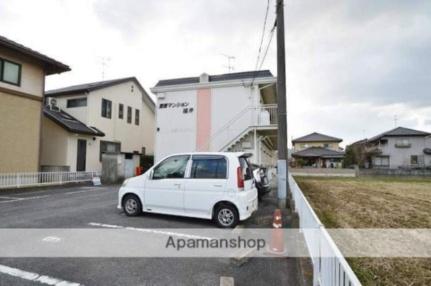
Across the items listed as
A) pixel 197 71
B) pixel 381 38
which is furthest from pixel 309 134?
pixel 381 38

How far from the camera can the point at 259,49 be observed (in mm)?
10203

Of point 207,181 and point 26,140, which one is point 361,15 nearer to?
point 207,181

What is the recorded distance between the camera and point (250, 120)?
14531 mm

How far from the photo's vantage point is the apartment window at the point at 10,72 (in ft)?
35.8

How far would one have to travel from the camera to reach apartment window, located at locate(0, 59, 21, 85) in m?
10.9

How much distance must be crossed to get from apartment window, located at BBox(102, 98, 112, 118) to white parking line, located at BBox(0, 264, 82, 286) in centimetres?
1566

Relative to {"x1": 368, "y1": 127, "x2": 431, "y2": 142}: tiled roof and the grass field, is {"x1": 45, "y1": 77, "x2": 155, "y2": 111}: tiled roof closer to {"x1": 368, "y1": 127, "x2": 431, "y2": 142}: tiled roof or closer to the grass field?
the grass field

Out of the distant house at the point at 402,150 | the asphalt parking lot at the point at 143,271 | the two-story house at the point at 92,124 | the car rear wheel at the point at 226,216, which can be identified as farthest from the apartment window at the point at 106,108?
the distant house at the point at 402,150

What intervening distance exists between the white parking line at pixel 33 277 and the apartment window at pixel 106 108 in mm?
15661

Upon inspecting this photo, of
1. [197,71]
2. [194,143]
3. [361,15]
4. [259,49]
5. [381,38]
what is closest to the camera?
[361,15]

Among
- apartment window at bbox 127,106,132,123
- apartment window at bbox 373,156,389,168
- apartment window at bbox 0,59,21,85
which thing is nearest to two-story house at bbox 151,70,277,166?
apartment window at bbox 127,106,132,123

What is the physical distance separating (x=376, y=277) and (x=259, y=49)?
8.87 meters

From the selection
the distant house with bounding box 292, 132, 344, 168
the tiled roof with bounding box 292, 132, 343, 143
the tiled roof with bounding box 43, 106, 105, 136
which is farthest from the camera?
the tiled roof with bounding box 292, 132, 343, 143

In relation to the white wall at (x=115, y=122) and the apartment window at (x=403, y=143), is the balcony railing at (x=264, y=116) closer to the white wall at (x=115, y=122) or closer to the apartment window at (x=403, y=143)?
the white wall at (x=115, y=122)
